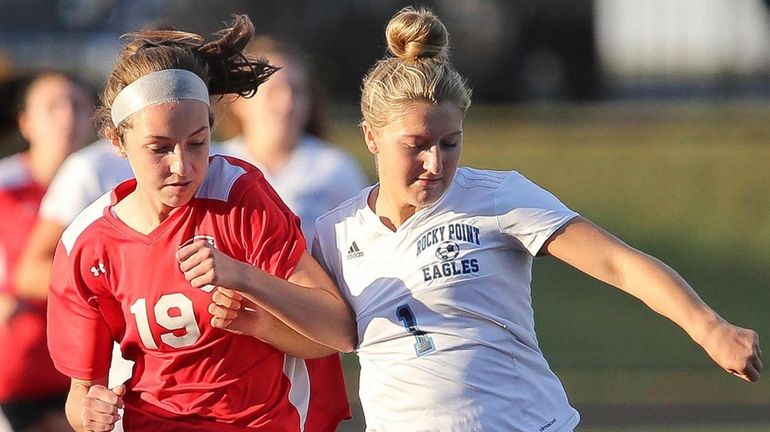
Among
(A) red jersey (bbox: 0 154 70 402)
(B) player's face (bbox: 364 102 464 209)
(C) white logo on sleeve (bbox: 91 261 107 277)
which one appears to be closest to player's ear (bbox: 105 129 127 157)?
(C) white logo on sleeve (bbox: 91 261 107 277)

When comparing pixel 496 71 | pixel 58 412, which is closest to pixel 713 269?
pixel 496 71

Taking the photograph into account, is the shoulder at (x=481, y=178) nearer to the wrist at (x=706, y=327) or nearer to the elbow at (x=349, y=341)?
the elbow at (x=349, y=341)

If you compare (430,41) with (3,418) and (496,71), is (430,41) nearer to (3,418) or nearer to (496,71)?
(3,418)

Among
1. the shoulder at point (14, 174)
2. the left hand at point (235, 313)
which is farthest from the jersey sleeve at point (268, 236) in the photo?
the shoulder at point (14, 174)

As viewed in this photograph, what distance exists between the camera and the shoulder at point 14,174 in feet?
17.6

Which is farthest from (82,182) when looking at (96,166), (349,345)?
(349,345)

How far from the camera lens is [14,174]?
5430 mm

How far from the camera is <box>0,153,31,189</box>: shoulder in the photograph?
5.36m

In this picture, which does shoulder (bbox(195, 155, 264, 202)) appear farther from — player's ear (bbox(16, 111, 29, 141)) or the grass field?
the grass field

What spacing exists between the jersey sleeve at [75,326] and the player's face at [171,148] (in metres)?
0.33

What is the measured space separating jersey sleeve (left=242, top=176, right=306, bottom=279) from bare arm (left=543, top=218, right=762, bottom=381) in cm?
61

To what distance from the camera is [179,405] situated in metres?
3.46

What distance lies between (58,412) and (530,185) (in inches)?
97.9

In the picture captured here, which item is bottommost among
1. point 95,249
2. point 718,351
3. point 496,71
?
point 496,71
